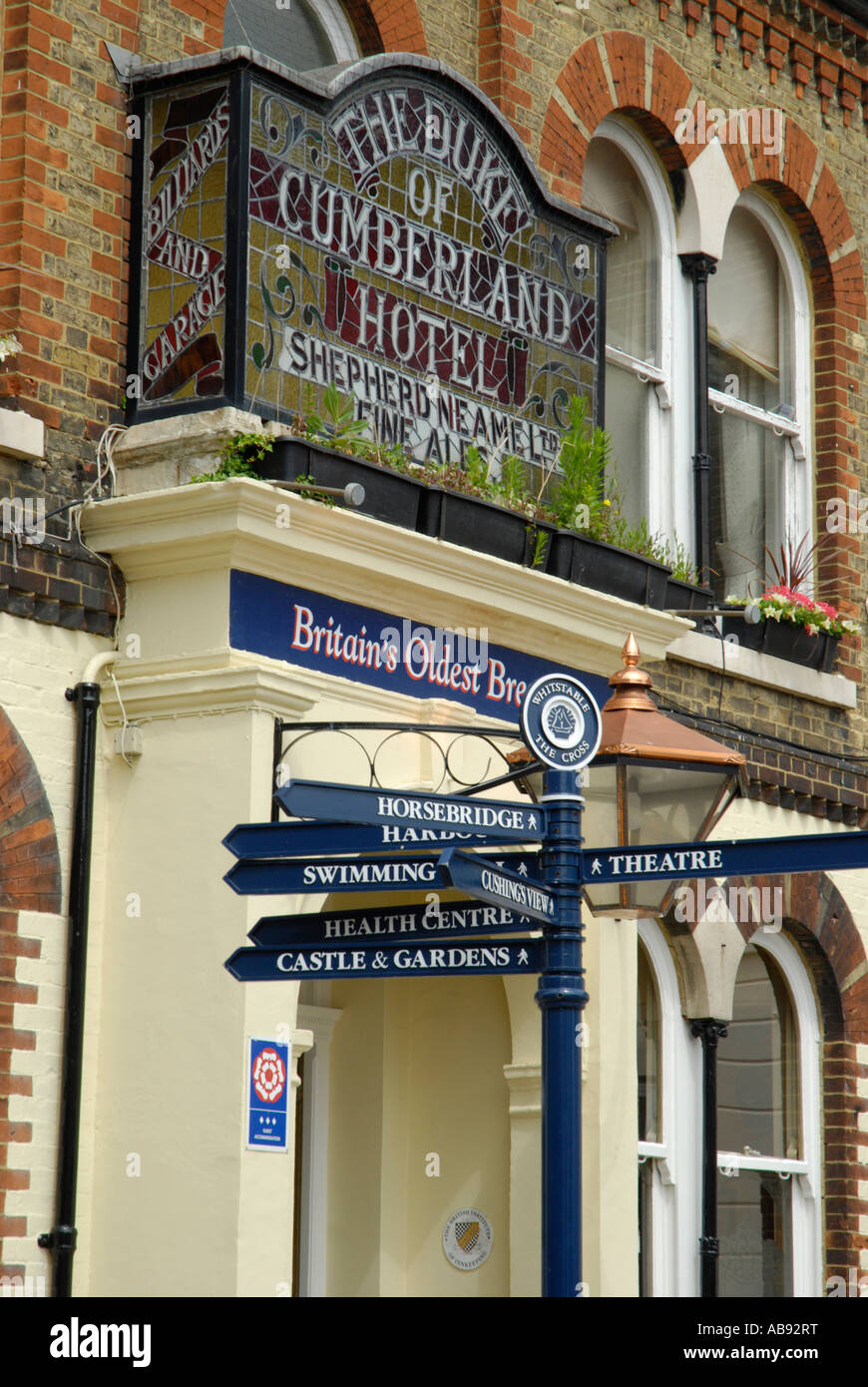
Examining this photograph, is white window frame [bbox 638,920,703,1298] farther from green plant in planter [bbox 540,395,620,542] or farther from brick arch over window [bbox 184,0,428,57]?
brick arch over window [bbox 184,0,428,57]

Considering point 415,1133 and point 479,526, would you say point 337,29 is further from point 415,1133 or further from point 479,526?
point 415,1133

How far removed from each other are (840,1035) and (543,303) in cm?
473

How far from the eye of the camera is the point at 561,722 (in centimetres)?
576

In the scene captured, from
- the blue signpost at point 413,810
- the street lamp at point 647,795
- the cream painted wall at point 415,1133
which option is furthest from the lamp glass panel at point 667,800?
the cream painted wall at point 415,1133

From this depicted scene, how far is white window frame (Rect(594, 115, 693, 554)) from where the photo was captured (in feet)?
38.2

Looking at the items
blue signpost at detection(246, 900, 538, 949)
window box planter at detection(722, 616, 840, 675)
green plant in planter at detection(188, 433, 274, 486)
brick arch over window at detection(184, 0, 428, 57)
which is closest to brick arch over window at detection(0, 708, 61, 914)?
green plant in planter at detection(188, 433, 274, 486)

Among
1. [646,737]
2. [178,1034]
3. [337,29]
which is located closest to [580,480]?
[337,29]

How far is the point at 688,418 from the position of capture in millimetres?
11906

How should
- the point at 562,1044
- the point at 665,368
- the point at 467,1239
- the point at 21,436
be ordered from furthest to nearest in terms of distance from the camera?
1. the point at 665,368
2. the point at 467,1239
3. the point at 21,436
4. the point at 562,1044

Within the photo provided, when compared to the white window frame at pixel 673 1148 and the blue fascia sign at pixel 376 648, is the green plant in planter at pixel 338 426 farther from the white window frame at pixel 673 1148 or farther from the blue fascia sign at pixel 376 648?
the white window frame at pixel 673 1148

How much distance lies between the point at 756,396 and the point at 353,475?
15.9 ft

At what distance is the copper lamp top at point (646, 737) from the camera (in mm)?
5977

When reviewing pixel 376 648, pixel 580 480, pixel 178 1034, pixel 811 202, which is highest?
pixel 811 202

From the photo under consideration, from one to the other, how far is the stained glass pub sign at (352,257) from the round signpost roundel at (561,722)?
288 cm
